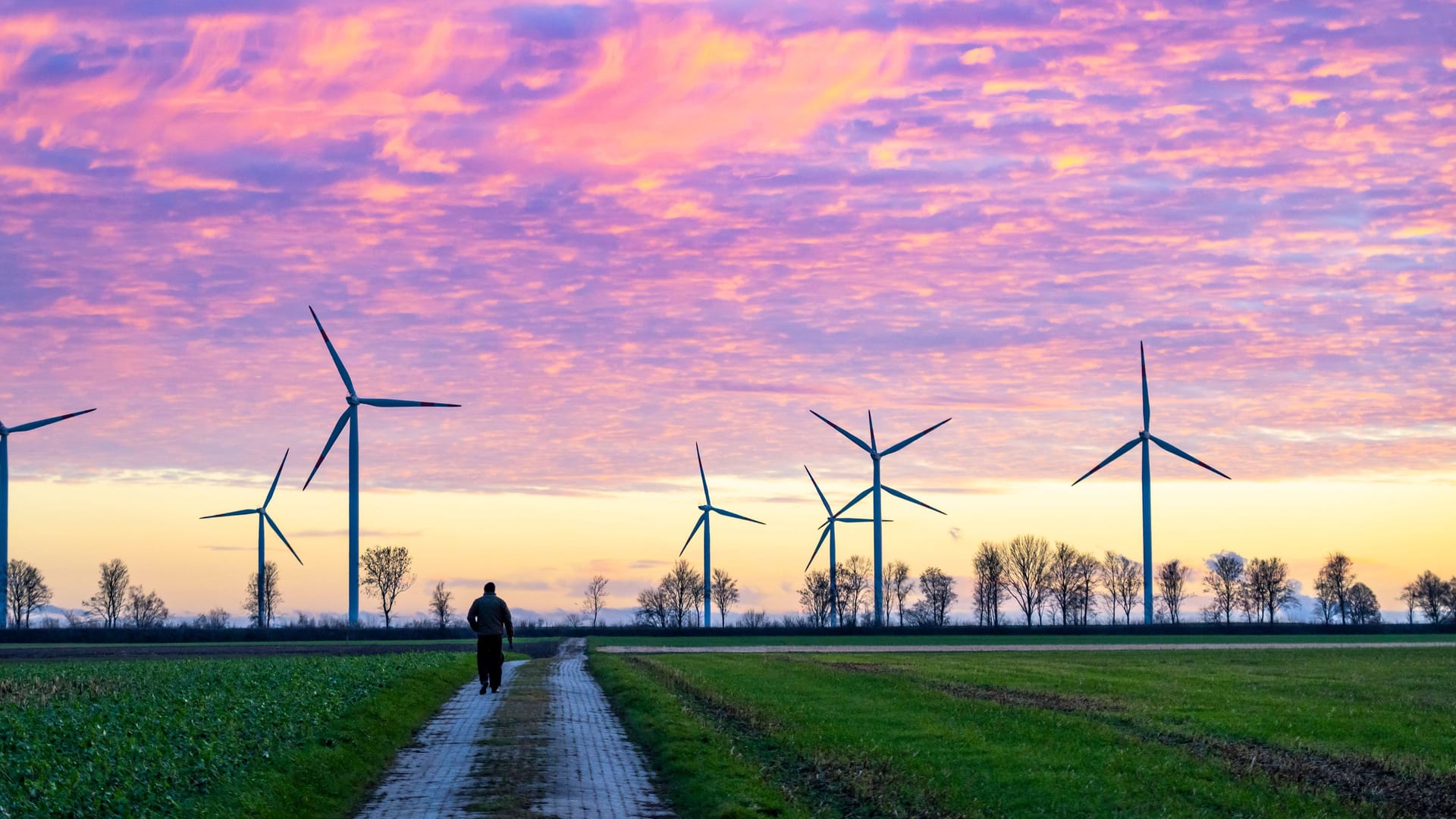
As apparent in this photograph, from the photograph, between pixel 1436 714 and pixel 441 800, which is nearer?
pixel 441 800

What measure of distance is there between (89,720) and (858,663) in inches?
1548

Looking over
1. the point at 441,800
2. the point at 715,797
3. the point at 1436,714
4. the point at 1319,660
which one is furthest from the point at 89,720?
the point at 1319,660

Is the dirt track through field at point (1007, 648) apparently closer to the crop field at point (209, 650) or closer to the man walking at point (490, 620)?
the crop field at point (209, 650)

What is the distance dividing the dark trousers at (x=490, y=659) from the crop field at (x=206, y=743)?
1.32 m

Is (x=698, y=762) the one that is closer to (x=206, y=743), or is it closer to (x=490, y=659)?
(x=206, y=743)

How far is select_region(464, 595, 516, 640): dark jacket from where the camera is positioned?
35.3 m

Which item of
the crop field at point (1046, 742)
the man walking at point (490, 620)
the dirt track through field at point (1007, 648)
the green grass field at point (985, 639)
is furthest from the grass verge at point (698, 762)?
the green grass field at point (985, 639)

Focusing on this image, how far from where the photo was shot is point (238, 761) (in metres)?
19.2

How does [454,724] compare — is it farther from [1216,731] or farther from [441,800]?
[1216,731]

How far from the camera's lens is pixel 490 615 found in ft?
116

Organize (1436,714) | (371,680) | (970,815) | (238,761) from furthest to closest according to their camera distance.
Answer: (371,680) < (1436,714) < (238,761) < (970,815)

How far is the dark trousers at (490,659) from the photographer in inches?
1428

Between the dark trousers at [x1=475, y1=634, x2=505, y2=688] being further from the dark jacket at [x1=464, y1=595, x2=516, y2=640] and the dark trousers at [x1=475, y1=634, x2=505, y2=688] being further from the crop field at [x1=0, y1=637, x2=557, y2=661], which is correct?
the crop field at [x1=0, y1=637, x2=557, y2=661]

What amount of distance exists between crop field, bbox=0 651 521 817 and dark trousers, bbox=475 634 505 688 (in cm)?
132
